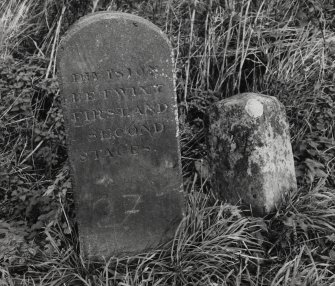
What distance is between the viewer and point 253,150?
3346mm

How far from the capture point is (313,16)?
454 cm

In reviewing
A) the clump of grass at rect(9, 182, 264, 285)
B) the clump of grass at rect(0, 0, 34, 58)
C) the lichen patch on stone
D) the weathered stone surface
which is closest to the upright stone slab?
the clump of grass at rect(9, 182, 264, 285)

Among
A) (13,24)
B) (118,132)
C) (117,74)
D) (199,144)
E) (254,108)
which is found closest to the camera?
(117,74)

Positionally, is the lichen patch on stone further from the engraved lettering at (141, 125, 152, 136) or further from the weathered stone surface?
the engraved lettering at (141, 125, 152, 136)

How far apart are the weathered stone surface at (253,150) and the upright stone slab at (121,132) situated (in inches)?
18.1

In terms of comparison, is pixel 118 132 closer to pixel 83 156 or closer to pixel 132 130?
pixel 132 130

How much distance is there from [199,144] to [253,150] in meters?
0.91

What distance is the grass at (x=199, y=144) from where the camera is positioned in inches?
122

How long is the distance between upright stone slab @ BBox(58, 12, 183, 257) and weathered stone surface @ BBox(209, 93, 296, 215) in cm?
46

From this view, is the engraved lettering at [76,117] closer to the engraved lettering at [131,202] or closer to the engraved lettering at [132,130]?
the engraved lettering at [132,130]

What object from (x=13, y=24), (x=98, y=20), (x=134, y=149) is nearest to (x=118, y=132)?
(x=134, y=149)

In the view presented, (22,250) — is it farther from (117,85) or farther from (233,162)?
(233,162)

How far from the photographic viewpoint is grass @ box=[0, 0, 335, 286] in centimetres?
309

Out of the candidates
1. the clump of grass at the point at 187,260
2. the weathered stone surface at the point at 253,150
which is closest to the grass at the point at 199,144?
the clump of grass at the point at 187,260
